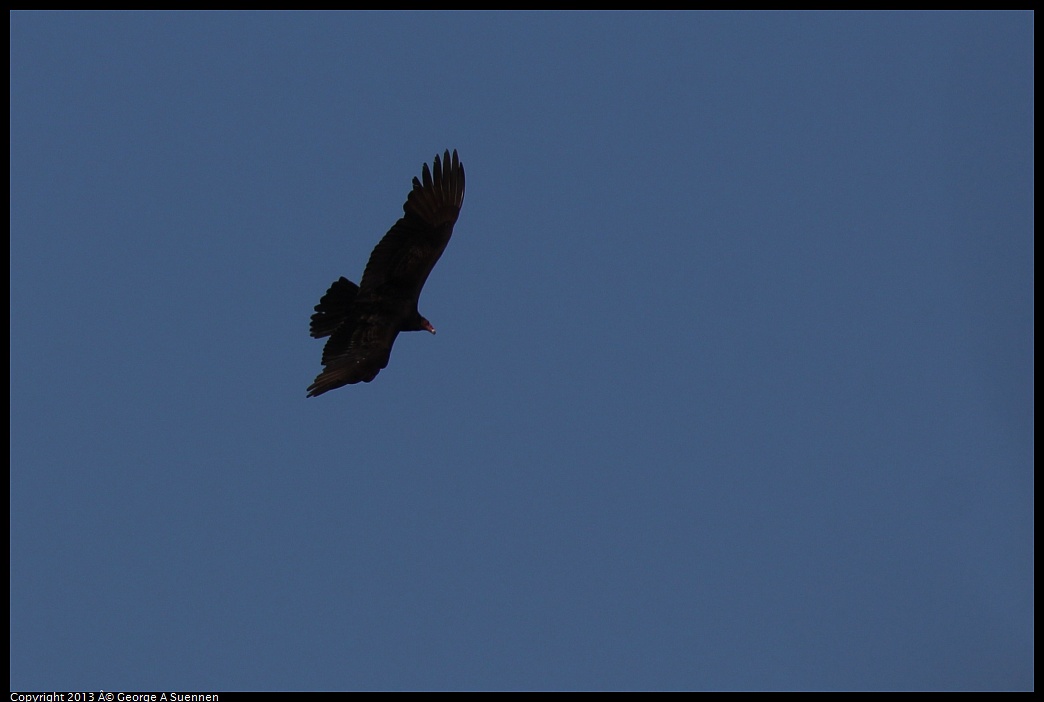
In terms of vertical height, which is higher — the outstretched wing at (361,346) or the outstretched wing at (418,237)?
the outstretched wing at (418,237)

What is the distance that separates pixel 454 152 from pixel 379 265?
201cm

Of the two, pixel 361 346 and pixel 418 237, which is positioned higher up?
pixel 418 237

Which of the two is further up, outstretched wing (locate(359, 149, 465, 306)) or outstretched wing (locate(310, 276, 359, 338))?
outstretched wing (locate(359, 149, 465, 306))

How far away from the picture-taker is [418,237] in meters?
23.3

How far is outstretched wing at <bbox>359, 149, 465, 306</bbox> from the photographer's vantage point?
23.1 metres

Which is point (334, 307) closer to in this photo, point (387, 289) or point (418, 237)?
point (387, 289)

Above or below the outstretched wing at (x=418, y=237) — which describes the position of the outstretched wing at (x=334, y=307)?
below

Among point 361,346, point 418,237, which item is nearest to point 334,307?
point 361,346

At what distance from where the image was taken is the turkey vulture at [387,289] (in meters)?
23.1

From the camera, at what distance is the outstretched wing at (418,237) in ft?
75.8

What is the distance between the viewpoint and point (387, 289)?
77.2 ft

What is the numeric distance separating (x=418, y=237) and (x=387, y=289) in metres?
0.93
